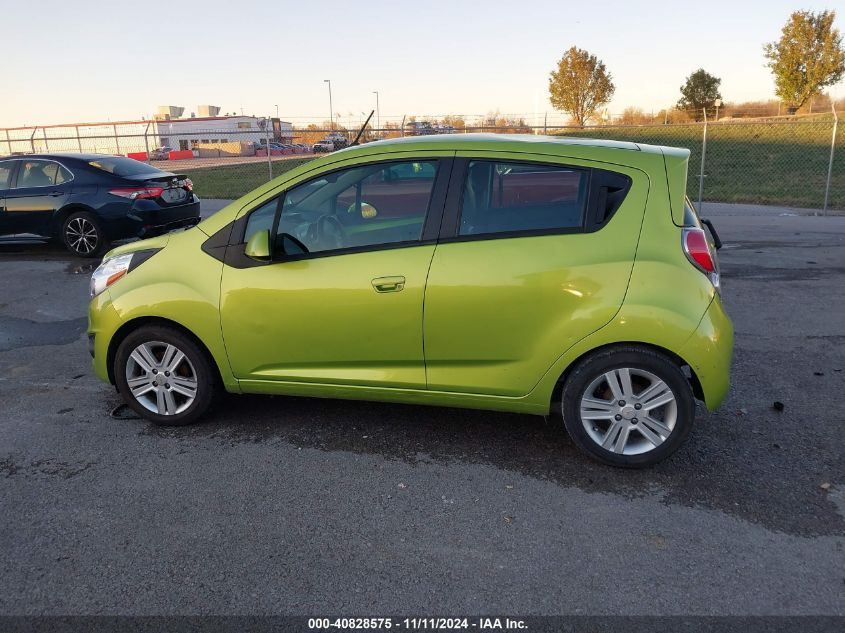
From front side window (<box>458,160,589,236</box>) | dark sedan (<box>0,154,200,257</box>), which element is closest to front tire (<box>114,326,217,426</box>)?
front side window (<box>458,160,589,236</box>)

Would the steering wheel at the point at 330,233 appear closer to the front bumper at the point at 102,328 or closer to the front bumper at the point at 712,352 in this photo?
the front bumper at the point at 102,328

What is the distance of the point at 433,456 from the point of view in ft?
12.7

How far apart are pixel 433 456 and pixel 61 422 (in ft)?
8.07

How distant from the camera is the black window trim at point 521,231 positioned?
3568mm

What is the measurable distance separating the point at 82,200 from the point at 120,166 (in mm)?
782

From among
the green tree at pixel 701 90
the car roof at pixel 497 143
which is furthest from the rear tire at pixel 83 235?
the green tree at pixel 701 90

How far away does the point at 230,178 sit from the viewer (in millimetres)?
23250

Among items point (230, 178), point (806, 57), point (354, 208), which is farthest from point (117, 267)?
point (806, 57)

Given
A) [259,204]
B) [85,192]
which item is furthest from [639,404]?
[85,192]

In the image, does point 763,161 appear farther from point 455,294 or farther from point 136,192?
point 455,294

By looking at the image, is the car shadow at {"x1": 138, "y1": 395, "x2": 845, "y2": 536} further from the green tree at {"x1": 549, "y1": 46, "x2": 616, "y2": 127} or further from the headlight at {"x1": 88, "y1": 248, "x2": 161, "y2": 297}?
the green tree at {"x1": 549, "y1": 46, "x2": 616, "y2": 127}

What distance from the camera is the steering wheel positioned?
391 centimetres

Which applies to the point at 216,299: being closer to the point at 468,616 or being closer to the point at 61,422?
the point at 61,422

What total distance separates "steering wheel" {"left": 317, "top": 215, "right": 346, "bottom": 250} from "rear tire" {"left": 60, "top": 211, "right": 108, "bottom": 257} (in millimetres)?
6902
